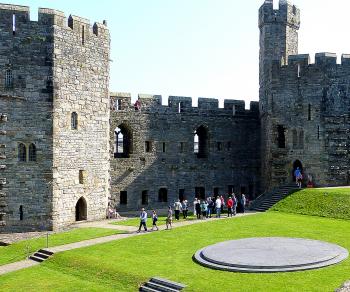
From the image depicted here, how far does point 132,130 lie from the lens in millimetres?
33219

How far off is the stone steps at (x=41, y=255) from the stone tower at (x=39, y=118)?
4.87 meters

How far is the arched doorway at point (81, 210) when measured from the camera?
1098 inches

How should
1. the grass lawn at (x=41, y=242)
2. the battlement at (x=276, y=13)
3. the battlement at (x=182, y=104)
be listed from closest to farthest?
the grass lawn at (x=41, y=242), the battlement at (x=182, y=104), the battlement at (x=276, y=13)

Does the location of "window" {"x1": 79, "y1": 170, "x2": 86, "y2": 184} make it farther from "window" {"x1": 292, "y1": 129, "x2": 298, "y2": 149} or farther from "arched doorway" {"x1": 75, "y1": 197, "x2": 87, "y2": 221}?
"window" {"x1": 292, "y1": 129, "x2": 298, "y2": 149}

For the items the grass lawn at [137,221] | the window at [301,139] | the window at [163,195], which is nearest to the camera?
the grass lawn at [137,221]

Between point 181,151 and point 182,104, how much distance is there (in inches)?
133

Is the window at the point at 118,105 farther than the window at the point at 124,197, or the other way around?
the window at the point at 124,197

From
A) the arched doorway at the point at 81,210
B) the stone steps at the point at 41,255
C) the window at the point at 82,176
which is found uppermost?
the window at the point at 82,176

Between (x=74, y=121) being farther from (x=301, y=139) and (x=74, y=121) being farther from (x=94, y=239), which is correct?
(x=301, y=139)

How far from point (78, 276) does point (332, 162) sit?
783 inches

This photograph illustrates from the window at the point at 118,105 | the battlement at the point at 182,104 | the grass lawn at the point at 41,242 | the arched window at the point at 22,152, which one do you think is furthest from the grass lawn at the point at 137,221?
the battlement at the point at 182,104

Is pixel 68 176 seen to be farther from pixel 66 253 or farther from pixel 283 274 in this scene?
pixel 283 274

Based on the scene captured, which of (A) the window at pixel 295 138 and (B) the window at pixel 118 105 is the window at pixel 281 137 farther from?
(B) the window at pixel 118 105

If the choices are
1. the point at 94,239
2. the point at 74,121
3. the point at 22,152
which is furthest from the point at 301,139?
the point at 22,152
